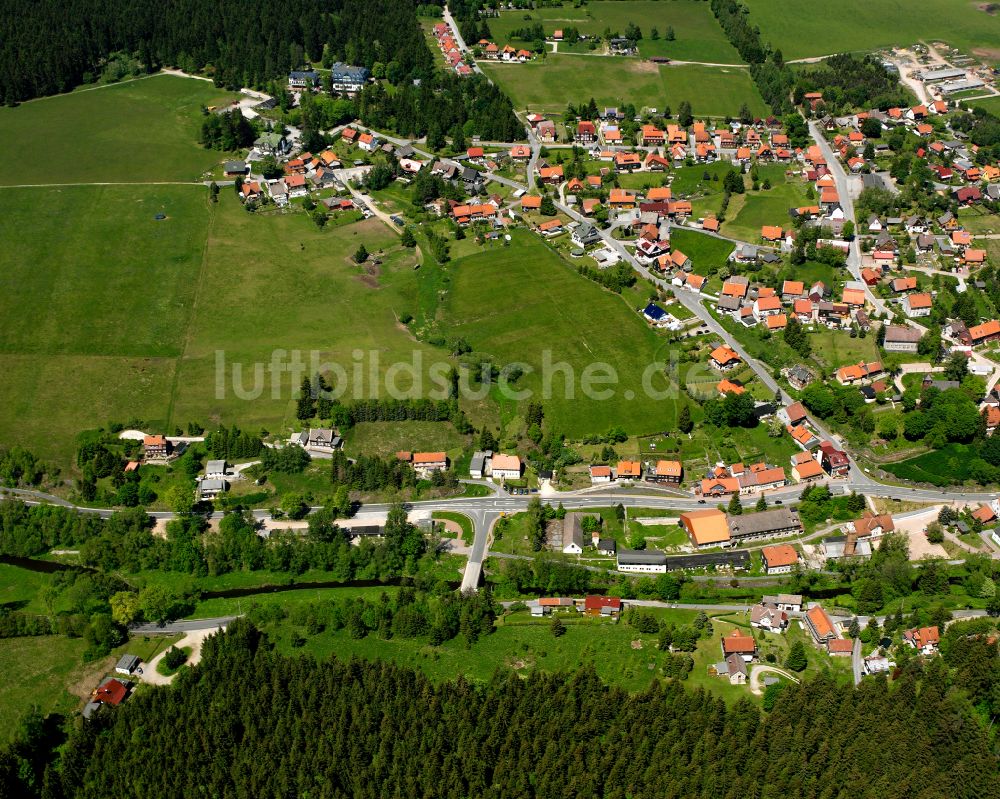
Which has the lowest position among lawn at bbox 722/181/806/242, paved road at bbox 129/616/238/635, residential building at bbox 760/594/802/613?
paved road at bbox 129/616/238/635

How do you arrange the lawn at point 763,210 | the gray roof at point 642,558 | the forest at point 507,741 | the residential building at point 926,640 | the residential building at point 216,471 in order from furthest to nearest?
the lawn at point 763,210, the residential building at point 216,471, the gray roof at point 642,558, the residential building at point 926,640, the forest at point 507,741

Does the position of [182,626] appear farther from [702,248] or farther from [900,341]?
[900,341]

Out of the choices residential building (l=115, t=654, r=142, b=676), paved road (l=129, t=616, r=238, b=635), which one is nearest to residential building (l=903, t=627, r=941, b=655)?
paved road (l=129, t=616, r=238, b=635)

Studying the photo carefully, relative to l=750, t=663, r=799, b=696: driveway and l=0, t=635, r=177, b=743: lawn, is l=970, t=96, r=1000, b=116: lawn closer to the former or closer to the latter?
l=750, t=663, r=799, b=696: driveway

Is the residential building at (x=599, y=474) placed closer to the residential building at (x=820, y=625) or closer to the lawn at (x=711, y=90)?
the residential building at (x=820, y=625)

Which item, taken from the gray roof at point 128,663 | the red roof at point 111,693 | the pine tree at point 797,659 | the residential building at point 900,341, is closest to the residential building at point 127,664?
the gray roof at point 128,663

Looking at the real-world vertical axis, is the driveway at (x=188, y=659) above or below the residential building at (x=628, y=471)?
below

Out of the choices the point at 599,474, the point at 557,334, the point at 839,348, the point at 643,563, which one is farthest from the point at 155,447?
the point at 839,348
